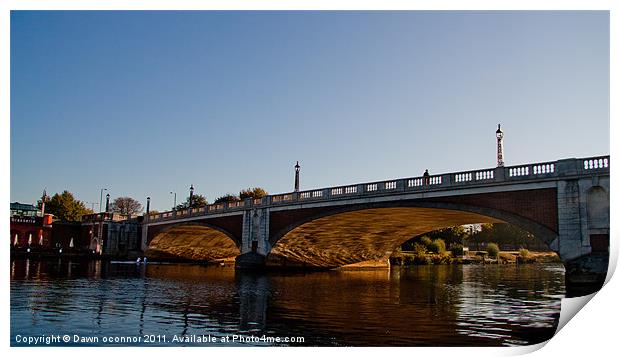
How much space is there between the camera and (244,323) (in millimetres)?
15539

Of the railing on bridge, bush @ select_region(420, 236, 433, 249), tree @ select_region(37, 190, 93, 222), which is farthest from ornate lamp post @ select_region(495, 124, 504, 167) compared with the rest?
tree @ select_region(37, 190, 93, 222)

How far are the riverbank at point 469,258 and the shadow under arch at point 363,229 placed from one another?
16211 mm

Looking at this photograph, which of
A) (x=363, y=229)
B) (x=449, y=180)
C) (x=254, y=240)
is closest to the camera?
(x=449, y=180)

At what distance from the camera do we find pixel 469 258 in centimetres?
8038

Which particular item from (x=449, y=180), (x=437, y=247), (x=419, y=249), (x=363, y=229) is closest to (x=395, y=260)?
(x=419, y=249)

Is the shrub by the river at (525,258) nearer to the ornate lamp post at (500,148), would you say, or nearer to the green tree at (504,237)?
the green tree at (504,237)

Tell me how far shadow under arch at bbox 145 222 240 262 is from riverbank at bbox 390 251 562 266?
20.9 metres

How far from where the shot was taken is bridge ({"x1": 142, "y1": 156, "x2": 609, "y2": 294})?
77.5 feet

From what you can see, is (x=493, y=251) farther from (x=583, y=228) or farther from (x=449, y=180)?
(x=583, y=228)

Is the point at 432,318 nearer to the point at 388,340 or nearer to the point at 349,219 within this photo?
the point at 388,340

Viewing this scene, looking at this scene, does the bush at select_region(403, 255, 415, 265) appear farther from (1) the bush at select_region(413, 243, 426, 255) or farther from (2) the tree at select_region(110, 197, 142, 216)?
(2) the tree at select_region(110, 197, 142, 216)

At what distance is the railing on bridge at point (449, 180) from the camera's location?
24.3 metres

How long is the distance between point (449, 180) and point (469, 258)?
53896 mm

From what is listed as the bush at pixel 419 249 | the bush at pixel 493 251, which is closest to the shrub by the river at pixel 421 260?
the bush at pixel 419 249
